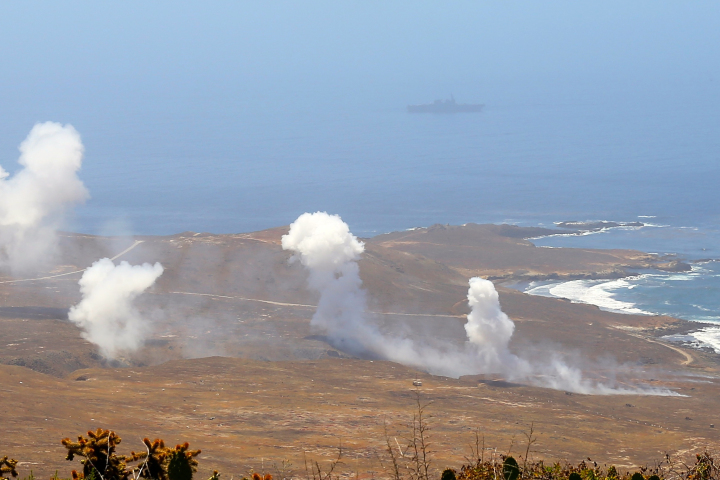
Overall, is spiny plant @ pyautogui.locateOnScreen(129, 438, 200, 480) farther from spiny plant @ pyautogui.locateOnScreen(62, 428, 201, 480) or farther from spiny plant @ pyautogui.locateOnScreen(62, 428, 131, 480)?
spiny plant @ pyautogui.locateOnScreen(62, 428, 131, 480)

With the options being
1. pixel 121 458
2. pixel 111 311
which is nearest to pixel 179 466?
pixel 121 458

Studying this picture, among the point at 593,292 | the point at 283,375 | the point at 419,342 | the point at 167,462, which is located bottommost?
the point at 283,375

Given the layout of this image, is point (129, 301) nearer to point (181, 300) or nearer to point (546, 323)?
point (181, 300)

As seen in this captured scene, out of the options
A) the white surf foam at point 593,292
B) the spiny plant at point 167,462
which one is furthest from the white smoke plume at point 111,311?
the spiny plant at point 167,462

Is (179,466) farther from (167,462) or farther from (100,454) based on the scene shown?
(100,454)

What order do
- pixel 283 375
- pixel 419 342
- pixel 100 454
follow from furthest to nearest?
pixel 419 342, pixel 283 375, pixel 100 454

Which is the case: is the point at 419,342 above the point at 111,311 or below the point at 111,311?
below

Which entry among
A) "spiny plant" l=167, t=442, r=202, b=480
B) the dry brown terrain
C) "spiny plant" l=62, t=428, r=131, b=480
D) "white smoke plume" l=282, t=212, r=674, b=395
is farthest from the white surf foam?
"spiny plant" l=62, t=428, r=131, b=480
